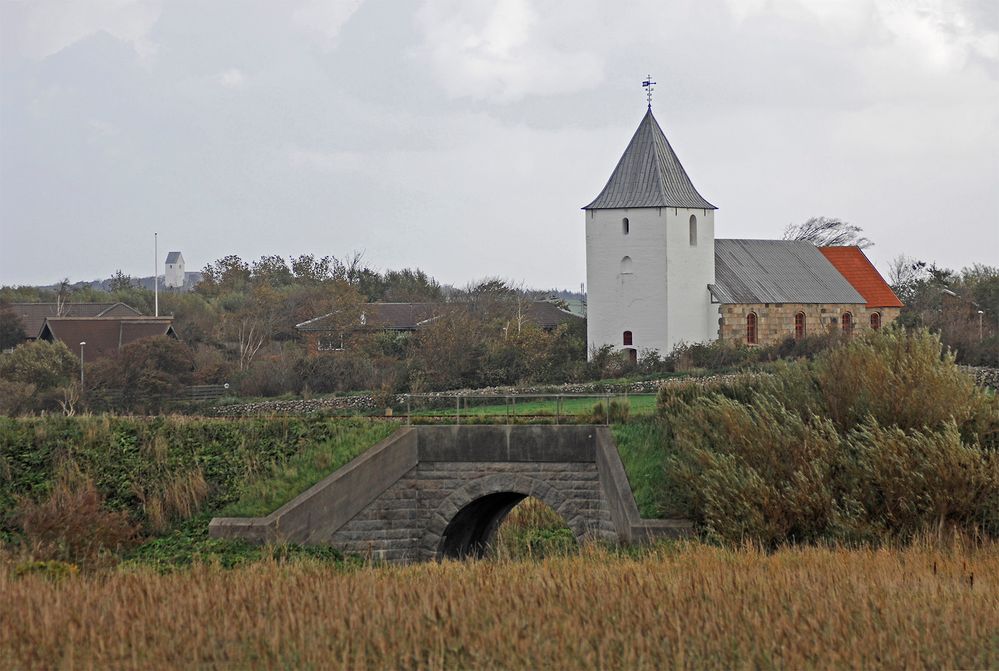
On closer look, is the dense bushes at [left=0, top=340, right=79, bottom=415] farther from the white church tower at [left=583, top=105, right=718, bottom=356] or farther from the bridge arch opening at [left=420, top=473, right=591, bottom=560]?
the bridge arch opening at [left=420, top=473, right=591, bottom=560]

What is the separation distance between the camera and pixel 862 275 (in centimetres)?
6781

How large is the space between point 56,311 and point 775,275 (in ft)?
125

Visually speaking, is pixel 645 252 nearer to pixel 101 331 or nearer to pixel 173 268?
pixel 101 331

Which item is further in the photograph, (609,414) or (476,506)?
(476,506)

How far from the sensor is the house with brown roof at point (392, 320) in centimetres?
6444

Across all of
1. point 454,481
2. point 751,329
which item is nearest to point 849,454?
point 454,481

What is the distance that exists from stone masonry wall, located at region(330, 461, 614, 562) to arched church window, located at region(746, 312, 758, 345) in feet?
115

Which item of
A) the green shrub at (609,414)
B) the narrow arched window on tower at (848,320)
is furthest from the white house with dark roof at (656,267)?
the green shrub at (609,414)

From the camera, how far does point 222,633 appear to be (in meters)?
13.6

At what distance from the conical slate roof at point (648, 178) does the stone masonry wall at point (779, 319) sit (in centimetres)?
486

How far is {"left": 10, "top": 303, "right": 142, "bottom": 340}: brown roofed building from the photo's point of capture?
71188 millimetres

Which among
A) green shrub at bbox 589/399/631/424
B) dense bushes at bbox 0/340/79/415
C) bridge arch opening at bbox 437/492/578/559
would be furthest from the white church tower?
green shrub at bbox 589/399/631/424

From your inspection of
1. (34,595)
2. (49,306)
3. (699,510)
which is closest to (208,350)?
(49,306)

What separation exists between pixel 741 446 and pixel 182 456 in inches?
408
